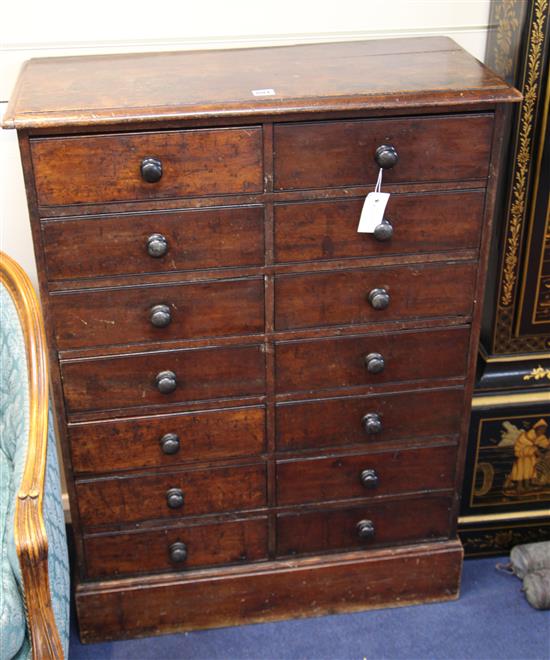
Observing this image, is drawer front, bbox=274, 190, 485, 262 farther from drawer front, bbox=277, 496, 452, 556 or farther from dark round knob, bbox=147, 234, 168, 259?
drawer front, bbox=277, 496, 452, 556

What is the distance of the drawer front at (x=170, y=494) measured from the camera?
98.3 inches

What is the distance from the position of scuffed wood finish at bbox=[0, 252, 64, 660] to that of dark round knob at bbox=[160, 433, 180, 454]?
0.42 metres

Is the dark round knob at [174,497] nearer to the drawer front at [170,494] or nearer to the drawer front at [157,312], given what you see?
the drawer front at [170,494]

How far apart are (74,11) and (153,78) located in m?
0.40

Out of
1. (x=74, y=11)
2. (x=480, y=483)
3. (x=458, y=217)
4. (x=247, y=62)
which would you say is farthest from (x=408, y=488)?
(x=74, y=11)

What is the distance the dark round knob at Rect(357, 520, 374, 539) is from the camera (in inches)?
105

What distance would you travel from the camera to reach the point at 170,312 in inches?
89.8

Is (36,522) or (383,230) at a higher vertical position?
(383,230)

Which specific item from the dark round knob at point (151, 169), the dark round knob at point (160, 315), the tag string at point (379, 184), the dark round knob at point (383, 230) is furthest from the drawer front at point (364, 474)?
the dark round knob at point (151, 169)

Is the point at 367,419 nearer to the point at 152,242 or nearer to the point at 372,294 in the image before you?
the point at 372,294

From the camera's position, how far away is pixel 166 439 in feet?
8.00

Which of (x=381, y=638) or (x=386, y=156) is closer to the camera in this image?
(x=386, y=156)

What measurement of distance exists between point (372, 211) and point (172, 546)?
108 centimetres

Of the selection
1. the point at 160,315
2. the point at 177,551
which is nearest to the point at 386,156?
the point at 160,315
